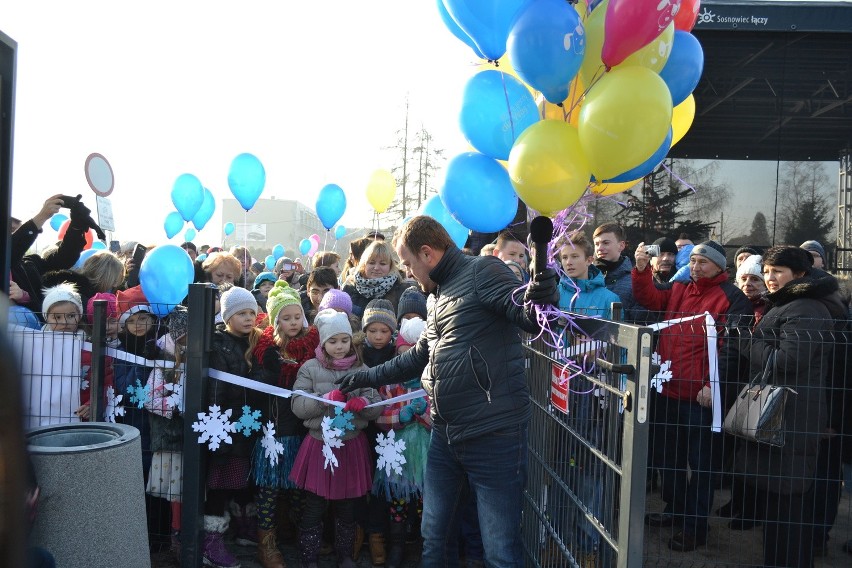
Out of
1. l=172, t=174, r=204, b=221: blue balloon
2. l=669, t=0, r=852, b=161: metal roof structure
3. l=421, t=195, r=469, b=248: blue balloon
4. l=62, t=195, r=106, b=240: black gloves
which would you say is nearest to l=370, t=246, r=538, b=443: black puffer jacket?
l=421, t=195, r=469, b=248: blue balloon

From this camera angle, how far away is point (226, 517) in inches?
160

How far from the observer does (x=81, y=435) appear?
3.07 meters

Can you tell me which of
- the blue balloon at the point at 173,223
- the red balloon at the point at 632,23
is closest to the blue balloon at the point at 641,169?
the red balloon at the point at 632,23

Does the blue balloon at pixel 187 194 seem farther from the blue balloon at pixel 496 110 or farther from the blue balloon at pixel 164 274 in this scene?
the blue balloon at pixel 496 110

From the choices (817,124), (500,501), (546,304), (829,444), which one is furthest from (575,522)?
(817,124)

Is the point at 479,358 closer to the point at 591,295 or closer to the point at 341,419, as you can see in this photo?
the point at 341,419

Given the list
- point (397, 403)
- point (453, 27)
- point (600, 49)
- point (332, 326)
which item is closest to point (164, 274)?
point (332, 326)

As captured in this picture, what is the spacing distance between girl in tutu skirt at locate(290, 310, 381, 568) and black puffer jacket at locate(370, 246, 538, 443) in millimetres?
1058

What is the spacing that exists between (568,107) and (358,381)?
1.81 metres

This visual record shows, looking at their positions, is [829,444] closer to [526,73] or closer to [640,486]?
[640,486]

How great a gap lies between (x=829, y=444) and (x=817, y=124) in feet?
20.2

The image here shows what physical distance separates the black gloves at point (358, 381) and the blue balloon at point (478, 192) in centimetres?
98

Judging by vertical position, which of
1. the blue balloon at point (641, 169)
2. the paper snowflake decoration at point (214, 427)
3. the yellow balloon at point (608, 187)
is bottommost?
the paper snowflake decoration at point (214, 427)

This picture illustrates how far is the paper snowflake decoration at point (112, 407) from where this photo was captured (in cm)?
407
